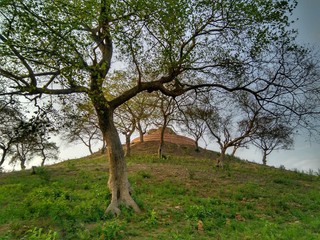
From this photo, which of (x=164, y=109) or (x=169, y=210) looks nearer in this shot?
(x=169, y=210)

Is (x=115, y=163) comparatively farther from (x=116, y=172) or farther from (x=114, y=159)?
(x=116, y=172)

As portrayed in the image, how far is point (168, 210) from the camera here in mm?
11891

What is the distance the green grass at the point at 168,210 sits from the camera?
9141 mm

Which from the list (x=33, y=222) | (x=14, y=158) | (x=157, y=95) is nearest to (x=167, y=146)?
(x=157, y=95)

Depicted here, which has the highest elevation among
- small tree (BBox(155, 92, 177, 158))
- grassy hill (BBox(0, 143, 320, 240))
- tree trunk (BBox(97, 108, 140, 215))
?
small tree (BBox(155, 92, 177, 158))

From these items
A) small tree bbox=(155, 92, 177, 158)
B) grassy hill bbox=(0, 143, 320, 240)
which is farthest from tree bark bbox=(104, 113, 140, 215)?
small tree bbox=(155, 92, 177, 158)

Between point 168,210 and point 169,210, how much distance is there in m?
0.04

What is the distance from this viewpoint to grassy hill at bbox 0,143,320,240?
9.16 metres

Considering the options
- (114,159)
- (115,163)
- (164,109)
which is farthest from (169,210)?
(164,109)

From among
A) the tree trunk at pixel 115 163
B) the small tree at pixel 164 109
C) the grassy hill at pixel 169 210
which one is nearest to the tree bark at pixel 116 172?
the tree trunk at pixel 115 163

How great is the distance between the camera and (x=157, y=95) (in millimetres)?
31562

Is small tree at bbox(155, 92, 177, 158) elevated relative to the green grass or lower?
elevated

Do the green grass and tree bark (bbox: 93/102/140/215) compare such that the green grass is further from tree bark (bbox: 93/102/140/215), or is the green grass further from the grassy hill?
tree bark (bbox: 93/102/140/215)

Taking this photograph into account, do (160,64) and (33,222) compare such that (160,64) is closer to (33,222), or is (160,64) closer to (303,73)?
(303,73)
